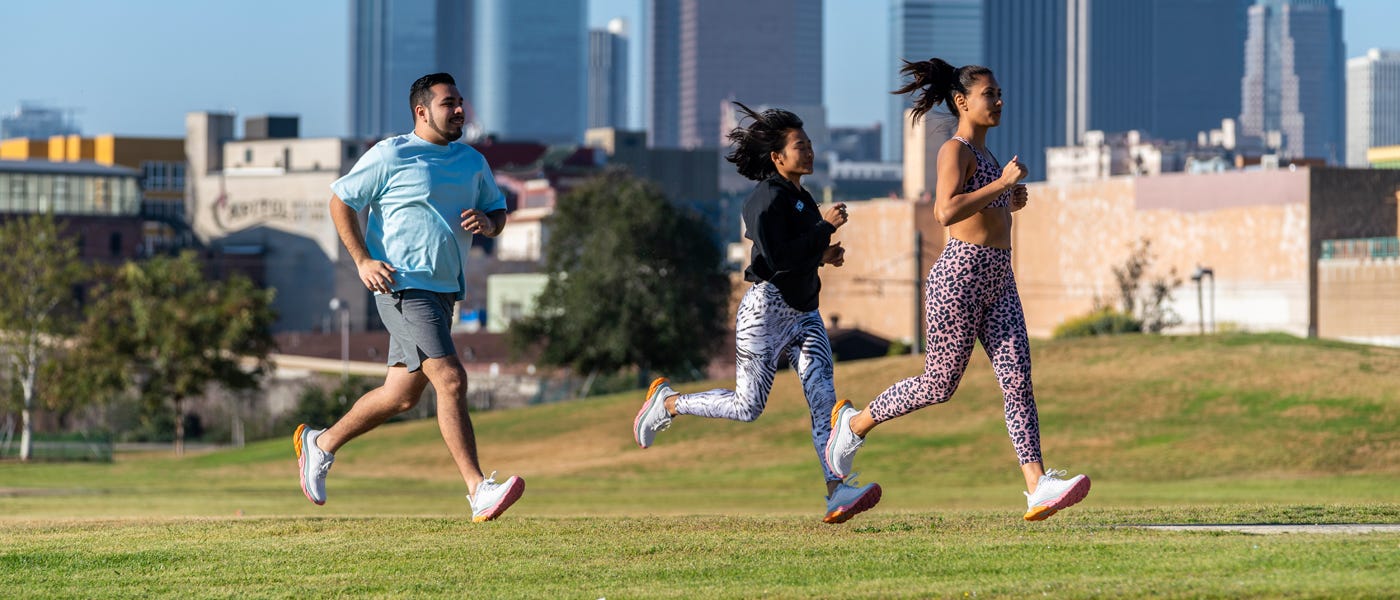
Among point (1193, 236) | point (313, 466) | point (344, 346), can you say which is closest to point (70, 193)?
point (344, 346)

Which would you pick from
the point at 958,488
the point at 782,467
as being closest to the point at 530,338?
the point at 782,467

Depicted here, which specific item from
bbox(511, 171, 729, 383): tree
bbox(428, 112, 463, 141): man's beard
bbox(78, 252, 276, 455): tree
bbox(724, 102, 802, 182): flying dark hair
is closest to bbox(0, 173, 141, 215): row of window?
bbox(511, 171, 729, 383): tree

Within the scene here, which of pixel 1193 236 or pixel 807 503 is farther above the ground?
pixel 1193 236

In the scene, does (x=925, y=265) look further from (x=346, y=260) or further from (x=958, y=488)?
(x=958, y=488)

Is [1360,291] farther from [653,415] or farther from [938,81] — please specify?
[938,81]

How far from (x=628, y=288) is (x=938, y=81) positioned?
68.7 metres

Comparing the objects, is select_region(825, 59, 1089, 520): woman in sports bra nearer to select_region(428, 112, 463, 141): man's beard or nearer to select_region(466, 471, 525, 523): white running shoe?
select_region(466, 471, 525, 523): white running shoe

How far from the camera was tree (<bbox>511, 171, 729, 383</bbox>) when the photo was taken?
3130 inches

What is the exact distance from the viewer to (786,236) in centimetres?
1101

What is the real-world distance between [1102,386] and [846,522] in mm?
35240

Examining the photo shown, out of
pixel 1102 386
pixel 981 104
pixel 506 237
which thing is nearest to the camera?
pixel 981 104

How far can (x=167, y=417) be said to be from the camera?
83000mm

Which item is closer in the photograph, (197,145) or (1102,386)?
(1102,386)

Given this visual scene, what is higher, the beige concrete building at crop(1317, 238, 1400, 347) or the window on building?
the beige concrete building at crop(1317, 238, 1400, 347)
